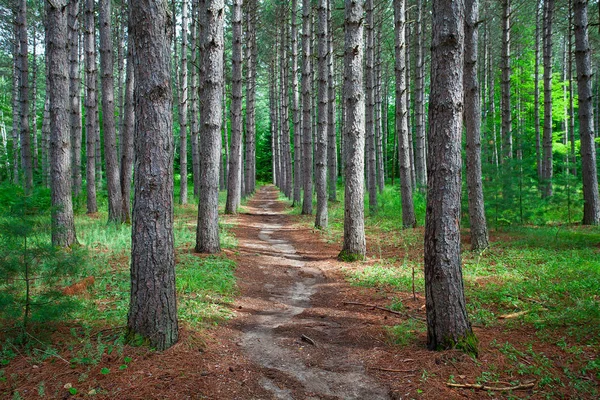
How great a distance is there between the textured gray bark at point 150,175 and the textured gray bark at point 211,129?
16.3 feet

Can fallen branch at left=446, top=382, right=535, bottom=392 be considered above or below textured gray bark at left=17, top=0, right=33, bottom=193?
below

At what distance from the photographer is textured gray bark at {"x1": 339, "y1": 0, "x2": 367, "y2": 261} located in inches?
357

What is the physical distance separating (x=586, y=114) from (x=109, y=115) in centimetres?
1480

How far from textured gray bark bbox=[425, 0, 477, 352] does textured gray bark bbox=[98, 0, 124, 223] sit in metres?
11.1

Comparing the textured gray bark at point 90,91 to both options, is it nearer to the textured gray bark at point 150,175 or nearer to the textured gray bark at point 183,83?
the textured gray bark at point 183,83

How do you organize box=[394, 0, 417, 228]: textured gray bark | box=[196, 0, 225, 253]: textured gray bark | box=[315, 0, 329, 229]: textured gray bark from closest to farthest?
box=[196, 0, 225, 253]: textured gray bark → box=[394, 0, 417, 228]: textured gray bark → box=[315, 0, 329, 229]: textured gray bark

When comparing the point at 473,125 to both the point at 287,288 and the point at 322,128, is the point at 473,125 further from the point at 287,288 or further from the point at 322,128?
the point at 322,128

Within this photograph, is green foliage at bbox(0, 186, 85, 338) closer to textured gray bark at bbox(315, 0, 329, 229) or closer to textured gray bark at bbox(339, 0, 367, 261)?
textured gray bark at bbox(339, 0, 367, 261)

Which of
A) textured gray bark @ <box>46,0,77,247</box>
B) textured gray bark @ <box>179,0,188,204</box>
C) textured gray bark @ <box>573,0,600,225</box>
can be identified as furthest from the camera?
textured gray bark @ <box>179,0,188,204</box>

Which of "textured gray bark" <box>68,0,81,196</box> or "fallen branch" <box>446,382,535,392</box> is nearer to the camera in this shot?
"fallen branch" <box>446,382,535,392</box>

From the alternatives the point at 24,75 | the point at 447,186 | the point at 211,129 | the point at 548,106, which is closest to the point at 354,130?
the point at 211,129

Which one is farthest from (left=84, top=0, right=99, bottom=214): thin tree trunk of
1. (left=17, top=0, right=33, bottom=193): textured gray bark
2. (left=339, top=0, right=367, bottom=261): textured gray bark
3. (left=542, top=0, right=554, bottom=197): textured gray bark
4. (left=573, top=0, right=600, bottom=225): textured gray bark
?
(left=542, top=0, right=554, bottom=197): textured gray bark

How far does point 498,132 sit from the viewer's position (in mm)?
32562

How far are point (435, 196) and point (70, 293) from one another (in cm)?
507
